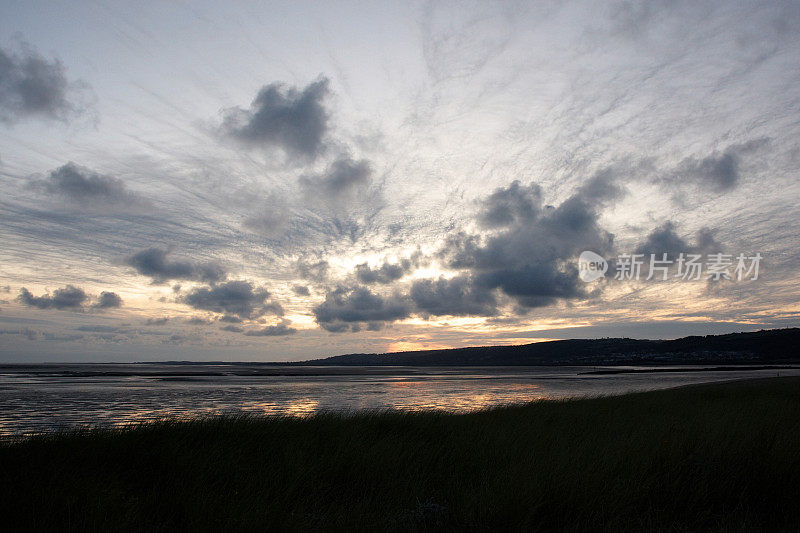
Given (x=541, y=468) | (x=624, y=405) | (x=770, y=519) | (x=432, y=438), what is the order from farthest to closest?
(x=624, y=405)
(x=432, y=438)
(x=541, y=468)
(x=770, y=519)

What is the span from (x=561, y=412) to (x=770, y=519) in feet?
40.5

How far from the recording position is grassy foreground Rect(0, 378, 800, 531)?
7629 mm

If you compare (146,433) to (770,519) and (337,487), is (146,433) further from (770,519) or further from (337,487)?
(770,519)

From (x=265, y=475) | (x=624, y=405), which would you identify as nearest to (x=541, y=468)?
(x=265, y=475)

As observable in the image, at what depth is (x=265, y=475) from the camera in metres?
9.93

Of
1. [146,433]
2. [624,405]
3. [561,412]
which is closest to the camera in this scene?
[146,433]

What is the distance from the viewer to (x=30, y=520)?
7020 mm

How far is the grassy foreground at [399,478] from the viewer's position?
25.0ft

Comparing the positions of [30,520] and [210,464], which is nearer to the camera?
[30,520]

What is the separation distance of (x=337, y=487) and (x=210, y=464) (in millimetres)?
2773

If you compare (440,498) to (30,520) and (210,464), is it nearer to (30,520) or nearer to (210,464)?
(210,464)

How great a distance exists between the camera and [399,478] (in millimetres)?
10273

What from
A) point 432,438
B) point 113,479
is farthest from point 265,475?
point 432,438

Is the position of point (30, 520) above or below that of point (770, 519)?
above
